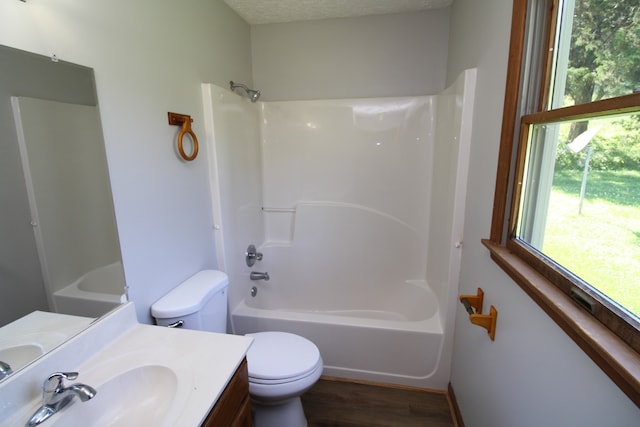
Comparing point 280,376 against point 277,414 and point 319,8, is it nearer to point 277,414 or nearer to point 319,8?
point 277,414

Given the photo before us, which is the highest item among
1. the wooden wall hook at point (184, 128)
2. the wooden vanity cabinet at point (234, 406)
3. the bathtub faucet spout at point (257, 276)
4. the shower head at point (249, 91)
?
the shower head at point (249, 91)

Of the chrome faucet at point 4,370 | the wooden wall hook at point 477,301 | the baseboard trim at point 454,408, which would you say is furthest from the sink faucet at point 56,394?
the baseboard trim at point 454,408

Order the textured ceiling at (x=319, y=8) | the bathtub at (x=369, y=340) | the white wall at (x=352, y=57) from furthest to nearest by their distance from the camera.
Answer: the white wall at (x=352, y=57), the textured ceiling at (x=319, y=8), the bathtub at (x=369, y=340)

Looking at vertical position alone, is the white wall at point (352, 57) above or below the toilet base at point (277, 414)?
above

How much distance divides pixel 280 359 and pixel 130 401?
71 centimetres

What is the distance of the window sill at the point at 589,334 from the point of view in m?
0.49

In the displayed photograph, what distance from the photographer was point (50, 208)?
2.84ft

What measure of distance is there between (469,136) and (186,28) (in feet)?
5.12

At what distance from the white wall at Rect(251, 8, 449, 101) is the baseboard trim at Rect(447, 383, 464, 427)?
2065 millimetres

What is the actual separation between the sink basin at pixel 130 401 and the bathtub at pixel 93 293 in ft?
0.81

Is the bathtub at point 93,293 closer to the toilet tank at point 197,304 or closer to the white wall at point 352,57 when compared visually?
the toilet tank at point 197,304

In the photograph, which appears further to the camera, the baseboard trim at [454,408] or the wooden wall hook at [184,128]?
the baseboard trim at [454,408]

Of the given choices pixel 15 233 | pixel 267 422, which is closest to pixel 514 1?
pixel 15 233

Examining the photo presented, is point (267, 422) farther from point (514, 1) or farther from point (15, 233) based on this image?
point (514, 1)
